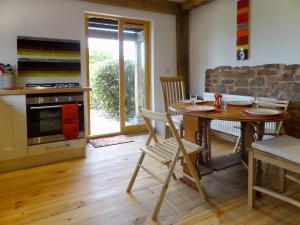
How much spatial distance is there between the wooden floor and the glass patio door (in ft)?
5.90

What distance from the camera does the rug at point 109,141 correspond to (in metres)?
3.91

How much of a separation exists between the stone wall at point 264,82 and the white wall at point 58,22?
3.49 ft

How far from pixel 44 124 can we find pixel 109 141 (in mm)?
1263

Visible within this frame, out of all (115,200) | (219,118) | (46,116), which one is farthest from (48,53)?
(219,118)

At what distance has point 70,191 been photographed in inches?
92.5

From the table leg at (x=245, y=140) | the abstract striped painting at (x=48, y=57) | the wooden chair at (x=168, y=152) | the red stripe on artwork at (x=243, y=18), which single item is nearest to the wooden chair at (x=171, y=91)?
the table leg at (x=245, y=140)

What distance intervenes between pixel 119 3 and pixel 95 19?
477mm

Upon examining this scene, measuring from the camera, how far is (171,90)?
3.37m

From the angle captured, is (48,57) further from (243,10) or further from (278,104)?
(278,104)

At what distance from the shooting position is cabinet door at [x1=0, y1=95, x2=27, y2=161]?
2.77 meters

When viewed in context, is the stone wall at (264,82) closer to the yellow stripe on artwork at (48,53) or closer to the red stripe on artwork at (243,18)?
the red stripe on artwork at (243,18)

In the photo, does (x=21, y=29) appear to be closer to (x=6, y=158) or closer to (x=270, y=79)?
(x=6, y=158)

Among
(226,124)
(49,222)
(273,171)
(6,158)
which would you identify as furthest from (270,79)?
(6,158)

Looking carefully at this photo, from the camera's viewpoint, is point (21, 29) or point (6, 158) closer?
point (6, 158)
